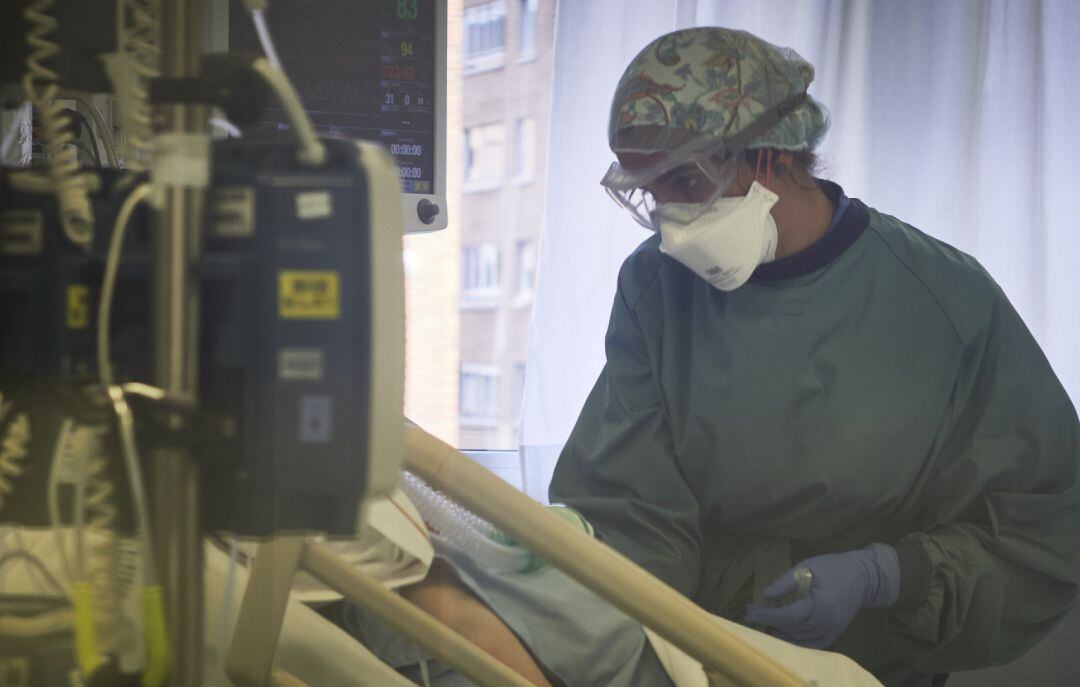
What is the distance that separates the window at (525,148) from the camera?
2.15 metres

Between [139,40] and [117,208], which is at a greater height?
[139,40]

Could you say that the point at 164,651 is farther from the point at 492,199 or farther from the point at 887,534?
the point at 492,199

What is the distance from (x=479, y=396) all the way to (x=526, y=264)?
703 millimetres

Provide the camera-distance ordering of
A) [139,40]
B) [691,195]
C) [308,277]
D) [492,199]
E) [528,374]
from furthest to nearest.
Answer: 1. [492,199]
2. [528,374]
3. [691,195]
4. [139,40]
5. [308,277]

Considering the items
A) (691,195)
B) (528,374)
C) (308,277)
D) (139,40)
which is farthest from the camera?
(528,374)

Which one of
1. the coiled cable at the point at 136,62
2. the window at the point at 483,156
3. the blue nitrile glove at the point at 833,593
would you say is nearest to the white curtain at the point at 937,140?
the window at the point at 483,156

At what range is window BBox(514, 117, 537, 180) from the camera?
2.15 meters

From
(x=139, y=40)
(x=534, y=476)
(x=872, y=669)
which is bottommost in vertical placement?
(x=872, y=669)

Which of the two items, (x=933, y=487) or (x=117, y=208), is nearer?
(x=117, y=208)

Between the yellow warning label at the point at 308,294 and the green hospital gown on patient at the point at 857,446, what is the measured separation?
3.19ft

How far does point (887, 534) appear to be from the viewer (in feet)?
5.15

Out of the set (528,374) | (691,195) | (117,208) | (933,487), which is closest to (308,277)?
(117,208)

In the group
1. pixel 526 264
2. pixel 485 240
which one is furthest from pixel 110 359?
pixel 485 240

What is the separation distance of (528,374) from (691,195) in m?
0.66
